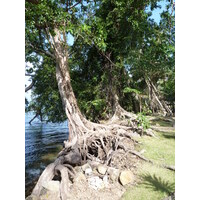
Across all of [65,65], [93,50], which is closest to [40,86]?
[65,65]

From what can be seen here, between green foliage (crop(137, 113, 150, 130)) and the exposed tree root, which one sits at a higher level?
green foliage (crop(137, 113, 150, 130))

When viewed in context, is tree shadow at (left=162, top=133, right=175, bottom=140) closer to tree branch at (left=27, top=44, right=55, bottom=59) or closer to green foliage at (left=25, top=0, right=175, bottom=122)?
green foliage at (left=25, top=0, right=175, bottom=122)

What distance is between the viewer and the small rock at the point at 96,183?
1930mm

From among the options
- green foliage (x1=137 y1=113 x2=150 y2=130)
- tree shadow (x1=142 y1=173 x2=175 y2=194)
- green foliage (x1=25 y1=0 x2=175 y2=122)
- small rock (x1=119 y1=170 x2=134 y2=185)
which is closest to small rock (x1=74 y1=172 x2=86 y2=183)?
small rock (x1=119 y1=170 x2=134 y2=185)

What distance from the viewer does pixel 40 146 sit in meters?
3.75

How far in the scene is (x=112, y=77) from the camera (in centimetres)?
405

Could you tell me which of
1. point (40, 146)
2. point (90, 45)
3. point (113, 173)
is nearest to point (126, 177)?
point (113, 173)

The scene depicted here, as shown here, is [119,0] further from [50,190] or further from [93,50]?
[50,190]

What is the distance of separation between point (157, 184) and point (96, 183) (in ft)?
2.53

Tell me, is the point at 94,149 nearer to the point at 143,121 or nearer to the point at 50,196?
the point at 143,121

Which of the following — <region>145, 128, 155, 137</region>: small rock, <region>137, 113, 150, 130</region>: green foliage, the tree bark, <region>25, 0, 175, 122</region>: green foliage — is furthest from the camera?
<region>137, 113, 150, 130</region>: green foliage

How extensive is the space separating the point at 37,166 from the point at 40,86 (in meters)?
2.05

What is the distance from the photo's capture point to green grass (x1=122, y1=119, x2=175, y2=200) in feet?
5.58

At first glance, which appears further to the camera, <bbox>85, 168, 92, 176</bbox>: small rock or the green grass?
<bbox>85, 168, 92, 176</bbox>: small rock
